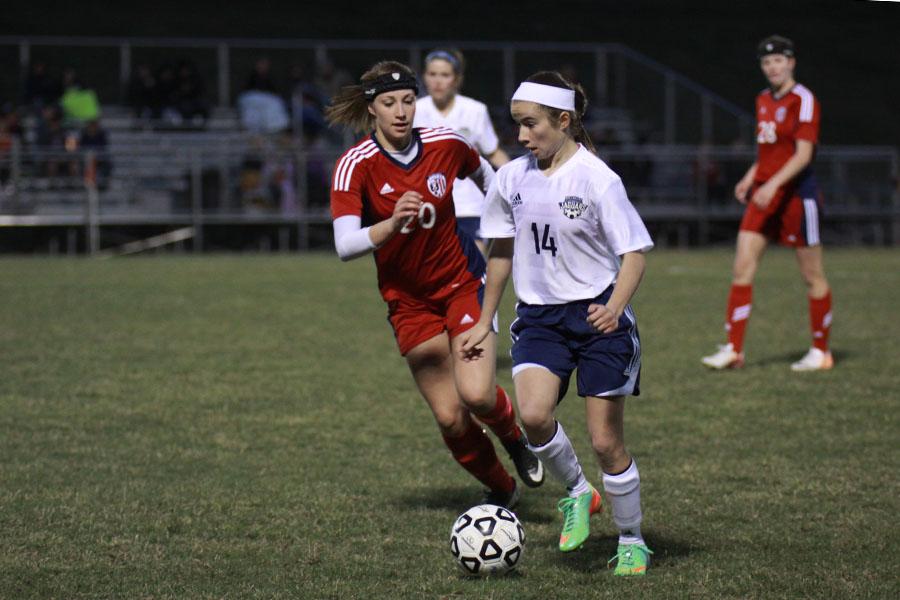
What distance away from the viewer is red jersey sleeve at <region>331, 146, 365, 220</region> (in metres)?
5.31

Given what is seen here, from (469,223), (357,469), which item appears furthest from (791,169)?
(357,469)

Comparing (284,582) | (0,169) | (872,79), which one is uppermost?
(872,79)

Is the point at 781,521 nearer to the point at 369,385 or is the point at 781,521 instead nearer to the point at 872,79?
the point at 369,385

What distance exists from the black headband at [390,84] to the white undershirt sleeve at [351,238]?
1.77ft

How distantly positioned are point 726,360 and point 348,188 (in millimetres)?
4985

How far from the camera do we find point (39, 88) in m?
23.2

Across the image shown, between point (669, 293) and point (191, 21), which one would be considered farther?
point (191, 21)

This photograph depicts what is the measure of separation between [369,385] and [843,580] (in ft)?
15.9

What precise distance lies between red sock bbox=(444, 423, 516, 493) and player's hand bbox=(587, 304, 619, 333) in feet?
4.00

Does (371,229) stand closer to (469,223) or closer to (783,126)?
(469,223)

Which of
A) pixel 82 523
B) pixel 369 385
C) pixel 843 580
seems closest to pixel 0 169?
pixel 369 385

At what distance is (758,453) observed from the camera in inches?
266

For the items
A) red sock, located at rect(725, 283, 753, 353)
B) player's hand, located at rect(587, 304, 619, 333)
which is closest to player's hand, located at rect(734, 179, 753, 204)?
red sock, located at rect(725, 283, 753, 353)

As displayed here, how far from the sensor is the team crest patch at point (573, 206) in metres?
4.73
